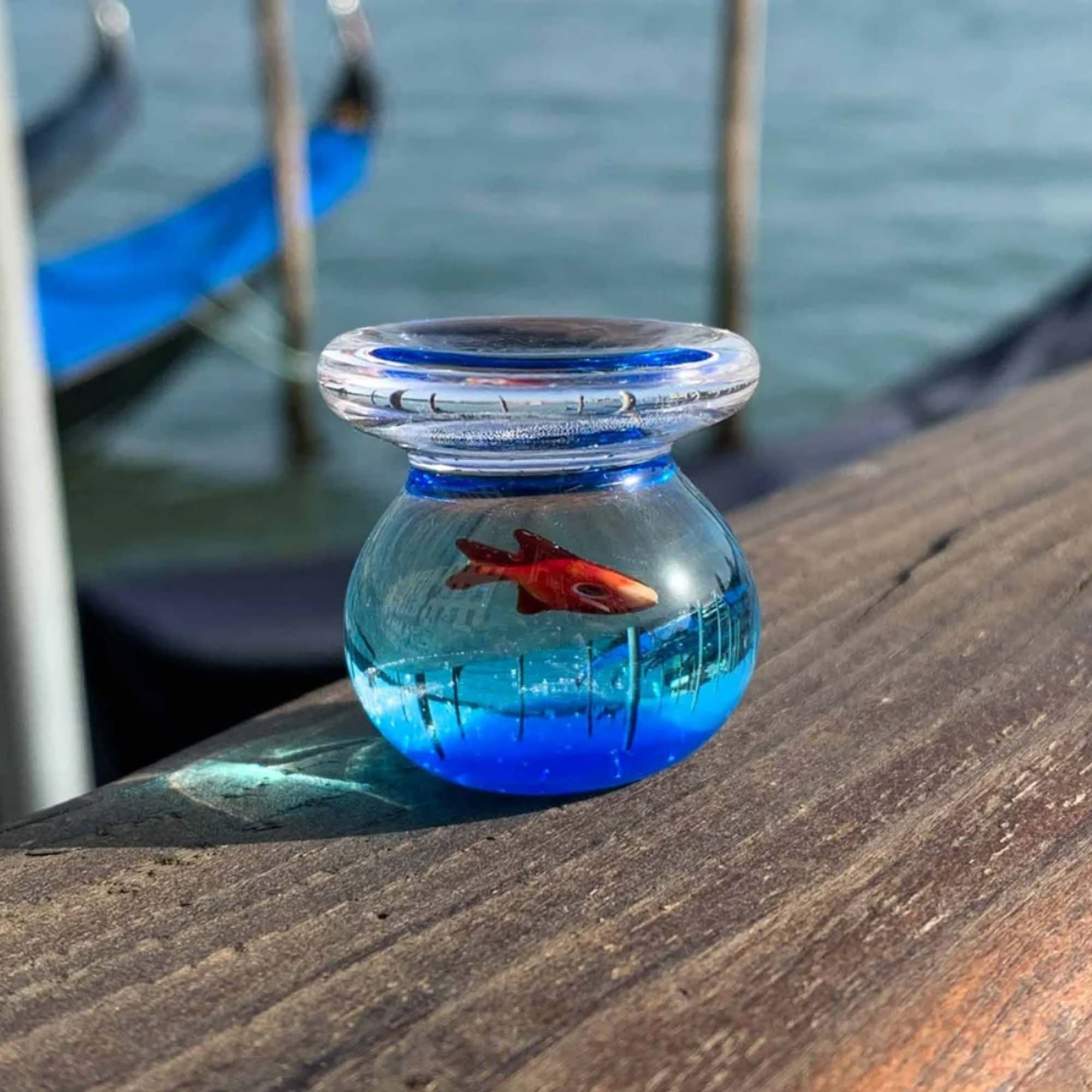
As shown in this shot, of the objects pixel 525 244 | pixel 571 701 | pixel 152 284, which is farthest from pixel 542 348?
pixel 525 244

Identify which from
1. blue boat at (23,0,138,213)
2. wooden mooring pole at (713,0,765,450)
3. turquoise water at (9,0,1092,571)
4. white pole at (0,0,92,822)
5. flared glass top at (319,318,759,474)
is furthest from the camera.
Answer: blue boat at (23,0,138,213)

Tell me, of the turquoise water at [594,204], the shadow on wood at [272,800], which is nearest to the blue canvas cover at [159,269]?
the turquoise water at [594,204]

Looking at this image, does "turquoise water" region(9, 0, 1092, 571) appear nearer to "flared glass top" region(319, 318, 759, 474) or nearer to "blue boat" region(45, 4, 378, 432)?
"blue boat" region(45, 4, 378, 432)

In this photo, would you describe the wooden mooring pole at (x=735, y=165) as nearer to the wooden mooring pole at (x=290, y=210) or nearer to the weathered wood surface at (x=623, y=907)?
the wooden mooring pole at (x=290, y=210)

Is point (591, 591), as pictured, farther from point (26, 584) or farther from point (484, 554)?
point (26, 584)

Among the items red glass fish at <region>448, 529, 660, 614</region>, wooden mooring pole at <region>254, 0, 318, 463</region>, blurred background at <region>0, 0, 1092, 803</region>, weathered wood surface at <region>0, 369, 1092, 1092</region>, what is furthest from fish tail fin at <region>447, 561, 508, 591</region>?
wooden mooring pole at <region>254, 0, 318, 463</region>
